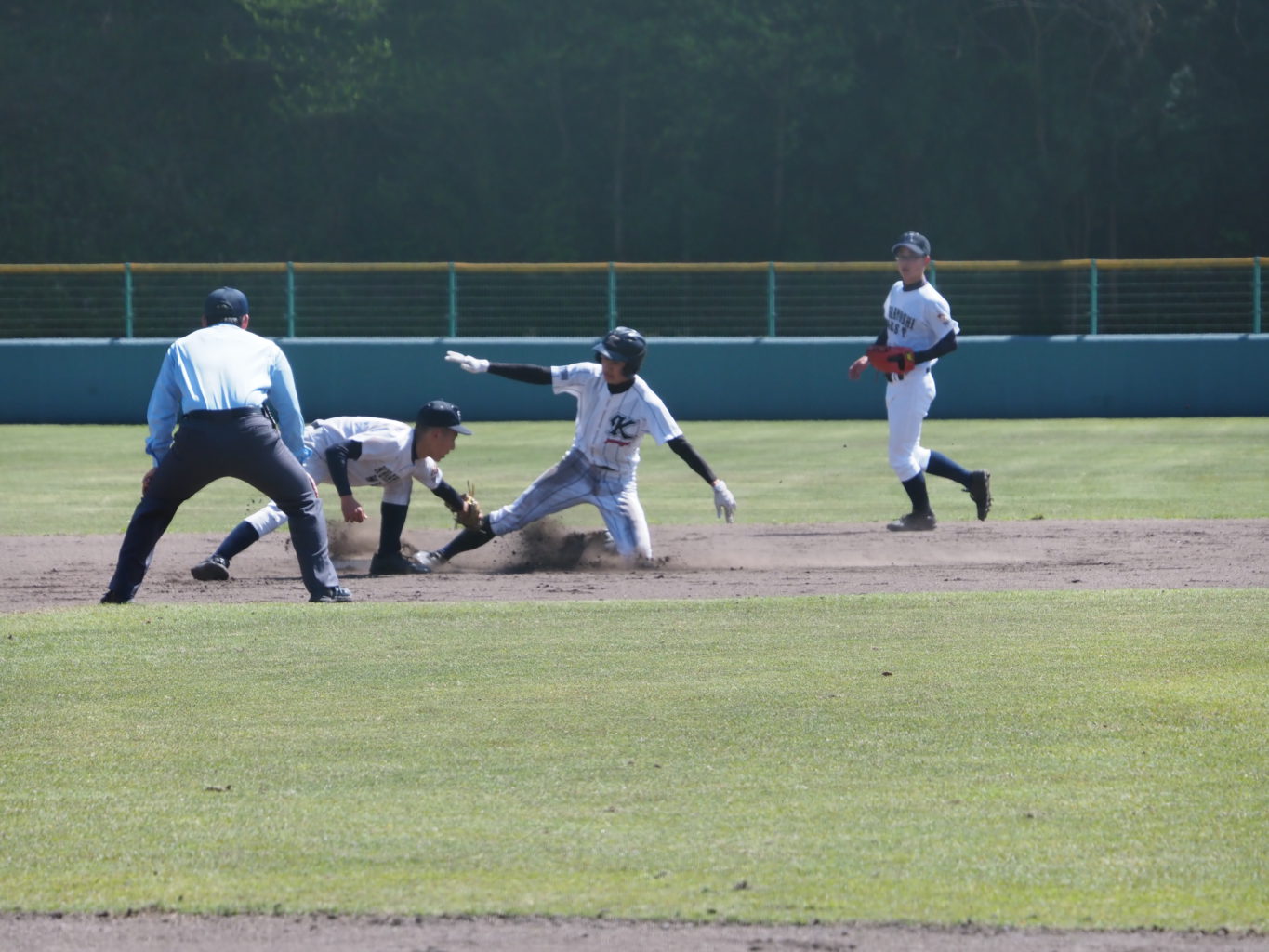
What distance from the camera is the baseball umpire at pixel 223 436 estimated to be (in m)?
8.12

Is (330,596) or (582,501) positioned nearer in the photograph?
(330,596)

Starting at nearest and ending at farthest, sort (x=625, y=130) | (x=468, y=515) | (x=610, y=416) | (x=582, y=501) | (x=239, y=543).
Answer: (x=239, y=543)
(x=468, y=515)
(x=610, y=416)
(x=582, y=501)
(x=625, y=130)

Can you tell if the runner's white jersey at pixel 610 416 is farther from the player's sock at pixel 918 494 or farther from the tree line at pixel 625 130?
the tree line at pixel 625 130

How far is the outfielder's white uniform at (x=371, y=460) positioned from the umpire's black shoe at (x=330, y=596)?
1227mm

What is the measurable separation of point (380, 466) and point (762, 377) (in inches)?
622

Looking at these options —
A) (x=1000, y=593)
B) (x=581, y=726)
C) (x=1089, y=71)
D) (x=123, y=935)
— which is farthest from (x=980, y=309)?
(x=123, y=935)

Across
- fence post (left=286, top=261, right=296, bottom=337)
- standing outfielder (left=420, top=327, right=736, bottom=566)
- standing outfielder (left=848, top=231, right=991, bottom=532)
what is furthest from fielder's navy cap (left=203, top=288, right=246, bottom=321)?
fence post (left=286, top=261, right=296, bottom=337)

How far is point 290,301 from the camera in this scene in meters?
25.6

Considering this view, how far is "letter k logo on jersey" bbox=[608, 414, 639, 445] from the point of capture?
10.4 metres

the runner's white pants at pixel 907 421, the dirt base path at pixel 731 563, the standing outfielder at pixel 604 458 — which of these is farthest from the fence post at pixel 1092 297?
the standing outfielder at pixel 604 458

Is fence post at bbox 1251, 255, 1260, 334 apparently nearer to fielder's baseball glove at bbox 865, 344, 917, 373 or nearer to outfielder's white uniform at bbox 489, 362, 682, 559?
fielder's baseball glove at bbox 865, 344, 917, 373

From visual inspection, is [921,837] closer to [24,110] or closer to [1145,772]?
[1145,772]

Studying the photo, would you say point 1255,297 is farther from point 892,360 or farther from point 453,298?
point 892,360

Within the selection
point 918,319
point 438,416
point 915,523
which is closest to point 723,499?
point 438,416
